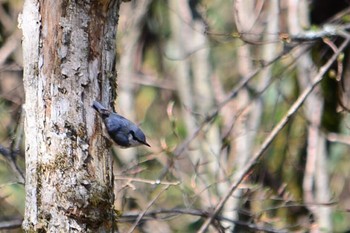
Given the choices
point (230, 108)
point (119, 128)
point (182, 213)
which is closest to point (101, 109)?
point (119, 128)

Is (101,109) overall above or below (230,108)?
above

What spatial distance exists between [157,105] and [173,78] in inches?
11.5

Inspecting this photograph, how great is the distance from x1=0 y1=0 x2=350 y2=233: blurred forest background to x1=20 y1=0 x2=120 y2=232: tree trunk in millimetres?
1327

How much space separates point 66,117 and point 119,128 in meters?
0.19

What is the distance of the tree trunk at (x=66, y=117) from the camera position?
2729mm

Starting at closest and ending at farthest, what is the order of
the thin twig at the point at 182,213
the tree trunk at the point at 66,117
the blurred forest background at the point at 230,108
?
the tree trunk at the point at 66,117
the thin twig at the point at 182,213
the blurred forest background at the point at 230,108

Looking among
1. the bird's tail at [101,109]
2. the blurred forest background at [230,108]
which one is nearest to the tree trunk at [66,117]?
the bird's tail at [101,109]

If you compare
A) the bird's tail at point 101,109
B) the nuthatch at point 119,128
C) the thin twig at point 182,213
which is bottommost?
the thin twig at point 182,213

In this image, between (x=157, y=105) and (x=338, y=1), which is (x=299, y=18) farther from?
(x=157, y=105)

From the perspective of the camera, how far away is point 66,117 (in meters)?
2.77

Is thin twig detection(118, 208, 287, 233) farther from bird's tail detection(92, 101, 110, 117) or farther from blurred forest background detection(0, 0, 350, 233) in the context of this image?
bird's tail detection(92, 101, 110, 117)

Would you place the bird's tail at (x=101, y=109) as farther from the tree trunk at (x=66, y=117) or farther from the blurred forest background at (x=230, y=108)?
the blurred forest background at (x=230, y=108)

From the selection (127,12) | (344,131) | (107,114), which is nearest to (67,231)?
(107,114)

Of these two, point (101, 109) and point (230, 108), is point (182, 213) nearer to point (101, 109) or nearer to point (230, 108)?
point (101, 109)
